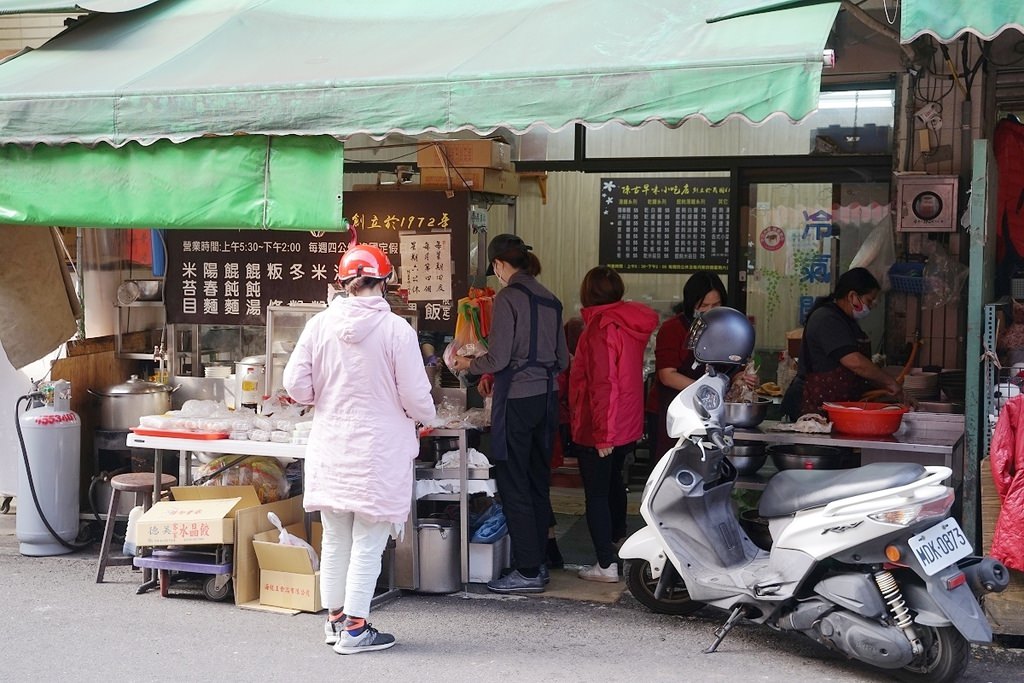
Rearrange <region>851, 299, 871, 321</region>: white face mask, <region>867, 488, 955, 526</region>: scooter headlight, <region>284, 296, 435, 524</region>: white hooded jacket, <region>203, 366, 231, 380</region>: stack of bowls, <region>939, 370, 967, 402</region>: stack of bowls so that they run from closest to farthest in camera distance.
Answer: <region>867, 488, 955, 526</region>: scooter headlight < <region>284, 296, 435, 524</region>: white hooded jacket < <region>851, 299, 871, 321</region>: white face mask < <region>939, 370, 967, 402</region>: stack of bowls < <region>203, 366, 231, 380</region>: stack of bowls

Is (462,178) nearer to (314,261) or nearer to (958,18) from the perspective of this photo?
(314,261)

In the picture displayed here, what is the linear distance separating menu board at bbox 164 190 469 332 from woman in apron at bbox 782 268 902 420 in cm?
231

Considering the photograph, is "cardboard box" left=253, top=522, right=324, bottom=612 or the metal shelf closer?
"cardboard box" left=253, top=522, right=324, bottom=612

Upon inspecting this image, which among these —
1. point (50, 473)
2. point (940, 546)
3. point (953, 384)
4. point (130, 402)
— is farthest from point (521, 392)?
point (50, 473)

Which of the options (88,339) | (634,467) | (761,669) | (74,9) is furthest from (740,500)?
(74,9)

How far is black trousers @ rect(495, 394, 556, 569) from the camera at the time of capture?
6.72 metres

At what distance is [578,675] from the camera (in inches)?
216

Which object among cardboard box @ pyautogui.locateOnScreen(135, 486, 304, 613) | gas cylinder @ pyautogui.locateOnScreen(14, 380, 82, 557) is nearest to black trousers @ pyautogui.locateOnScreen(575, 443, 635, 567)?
cardboard box @ pyautogui.locateOnScreen(135, 486, 304, 613)

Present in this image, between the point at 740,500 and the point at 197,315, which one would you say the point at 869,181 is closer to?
the point at 740,500

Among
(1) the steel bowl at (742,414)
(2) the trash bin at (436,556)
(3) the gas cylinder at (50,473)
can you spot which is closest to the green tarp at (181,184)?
(3) the gas cylinder at (50,473)

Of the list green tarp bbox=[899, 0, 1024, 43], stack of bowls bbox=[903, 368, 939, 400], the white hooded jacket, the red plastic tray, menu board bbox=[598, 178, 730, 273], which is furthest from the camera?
menu board bbox=[598, 178, 730, 273]

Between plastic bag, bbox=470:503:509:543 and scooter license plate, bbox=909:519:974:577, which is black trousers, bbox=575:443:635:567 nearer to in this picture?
plastic bag, bbox=470:503:509:543

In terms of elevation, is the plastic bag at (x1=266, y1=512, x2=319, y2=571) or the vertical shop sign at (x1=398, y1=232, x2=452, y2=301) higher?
the vertical shop sign at (x1=398, y1=232, x2=452, y2=301)

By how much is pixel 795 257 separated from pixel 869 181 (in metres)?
0.81
